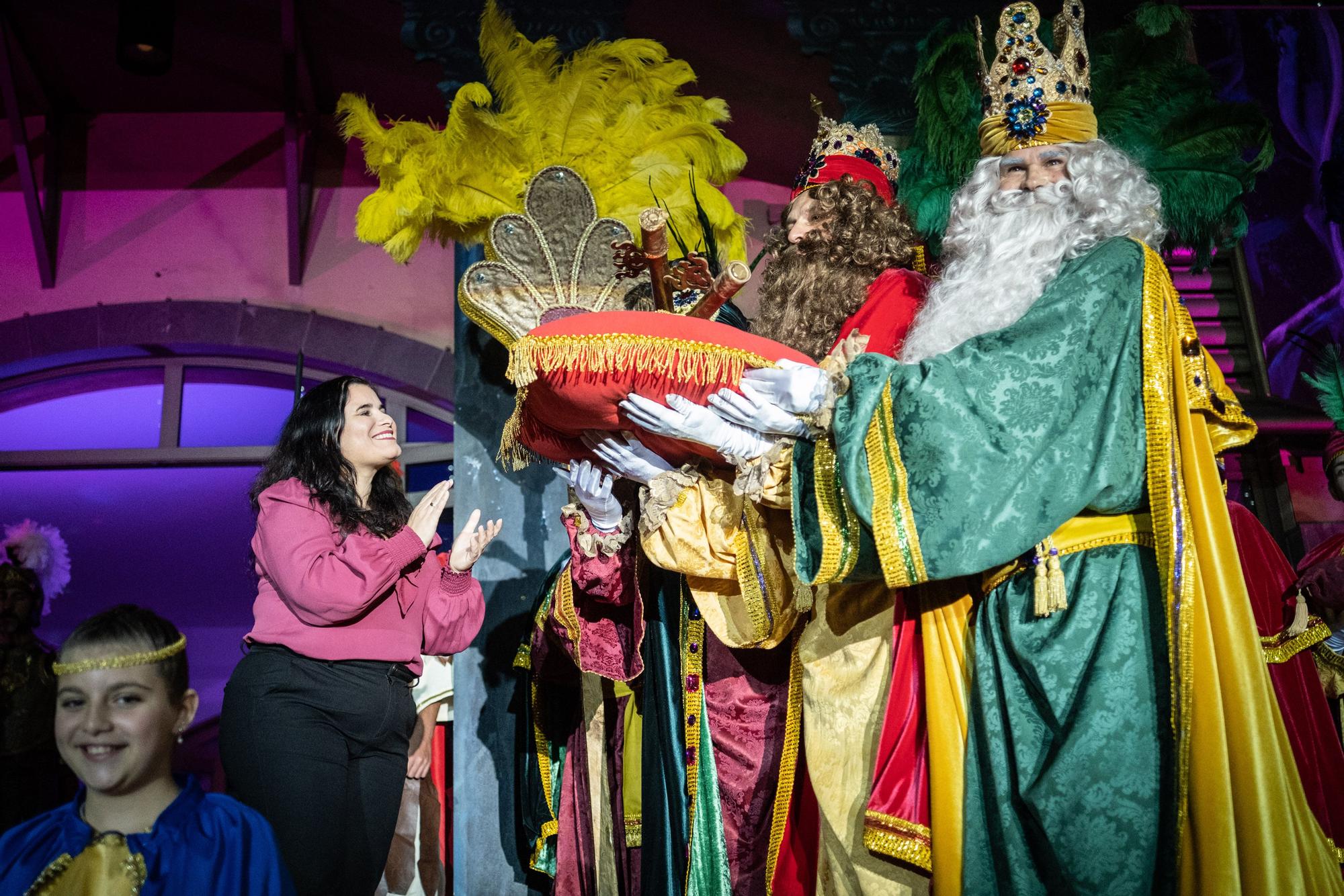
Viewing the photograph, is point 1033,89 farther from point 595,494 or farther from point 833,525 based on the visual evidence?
point 595,494

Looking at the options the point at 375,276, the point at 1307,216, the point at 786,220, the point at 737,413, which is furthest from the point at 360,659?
the point at 1307,216

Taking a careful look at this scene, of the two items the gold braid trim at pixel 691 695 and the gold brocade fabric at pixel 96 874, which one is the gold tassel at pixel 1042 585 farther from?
the gold brocade fabric at pixel 96 874

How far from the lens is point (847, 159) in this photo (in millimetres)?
2979

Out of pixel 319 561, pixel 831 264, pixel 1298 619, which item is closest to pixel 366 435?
pixel 319 561

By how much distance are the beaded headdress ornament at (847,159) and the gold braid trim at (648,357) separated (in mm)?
1003

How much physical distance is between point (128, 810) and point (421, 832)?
2518mm

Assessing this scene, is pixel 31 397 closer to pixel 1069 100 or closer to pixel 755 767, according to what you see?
pixel 755 767

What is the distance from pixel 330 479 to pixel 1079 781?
197 centimetres

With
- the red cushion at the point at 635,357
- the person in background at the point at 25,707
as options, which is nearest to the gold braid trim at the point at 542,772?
the red cushion at the point at 635,357

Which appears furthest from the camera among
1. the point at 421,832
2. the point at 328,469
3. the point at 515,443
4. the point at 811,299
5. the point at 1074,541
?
the point at 421,832

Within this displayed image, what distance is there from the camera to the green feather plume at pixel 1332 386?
449cm

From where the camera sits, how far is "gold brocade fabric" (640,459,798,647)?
2.32 metres

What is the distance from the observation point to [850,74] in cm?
424

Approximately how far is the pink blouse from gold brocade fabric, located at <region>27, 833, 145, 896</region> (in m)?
1.00
